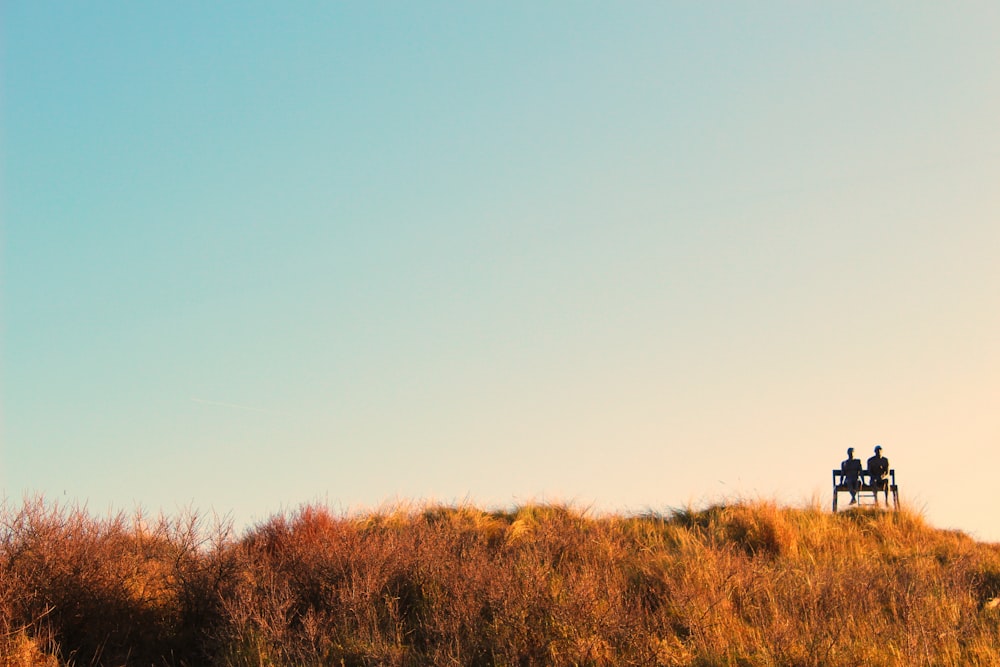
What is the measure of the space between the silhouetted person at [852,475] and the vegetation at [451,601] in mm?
4678

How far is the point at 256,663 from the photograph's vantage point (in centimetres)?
937

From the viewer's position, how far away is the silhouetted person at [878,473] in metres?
18.7

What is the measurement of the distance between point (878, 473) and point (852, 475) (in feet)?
1.70

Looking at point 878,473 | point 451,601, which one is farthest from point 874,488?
point 451,601

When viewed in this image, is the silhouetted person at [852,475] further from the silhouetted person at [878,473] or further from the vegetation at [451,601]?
the vegetation at [451,601]

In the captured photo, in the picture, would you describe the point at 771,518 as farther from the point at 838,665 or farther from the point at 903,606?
the point at 838,665

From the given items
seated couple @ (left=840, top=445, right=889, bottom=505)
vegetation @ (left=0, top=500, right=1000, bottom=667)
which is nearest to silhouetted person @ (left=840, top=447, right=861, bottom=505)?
seated couple @ (left=840, top=445, right=889, bottom=505)

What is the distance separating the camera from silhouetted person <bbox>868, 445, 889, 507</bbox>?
18.7 metres

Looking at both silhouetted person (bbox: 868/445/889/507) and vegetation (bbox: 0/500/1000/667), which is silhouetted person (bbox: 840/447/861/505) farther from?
vegetation (bbox: 0/500/1000/667)

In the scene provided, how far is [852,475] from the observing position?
19.0 m

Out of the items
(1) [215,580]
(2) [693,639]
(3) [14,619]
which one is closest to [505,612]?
(2) [693,639]

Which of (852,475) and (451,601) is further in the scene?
(852,475)

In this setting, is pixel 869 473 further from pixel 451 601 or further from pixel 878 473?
pixel 451 601

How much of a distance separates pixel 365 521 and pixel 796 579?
24.3ft
